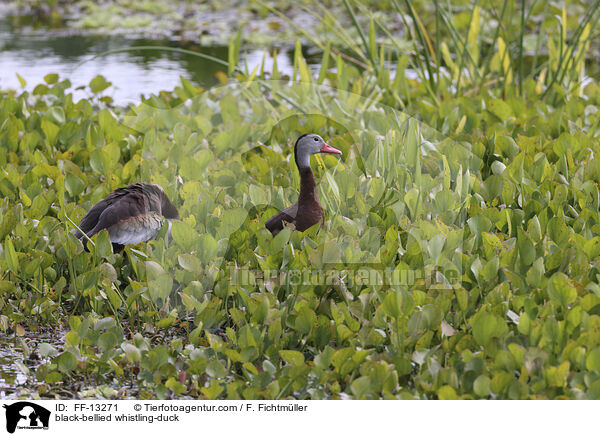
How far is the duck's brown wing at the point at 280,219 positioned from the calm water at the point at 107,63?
10.9 ft

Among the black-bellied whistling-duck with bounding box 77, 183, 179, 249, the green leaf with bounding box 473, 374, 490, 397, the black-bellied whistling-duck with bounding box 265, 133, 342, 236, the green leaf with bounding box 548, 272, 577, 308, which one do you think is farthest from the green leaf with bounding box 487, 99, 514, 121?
the green leaf with bounding box 473, 374, 490, 397

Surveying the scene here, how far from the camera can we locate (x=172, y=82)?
7098 millimetres

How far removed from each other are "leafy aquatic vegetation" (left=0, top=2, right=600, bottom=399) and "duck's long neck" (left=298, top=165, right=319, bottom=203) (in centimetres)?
7

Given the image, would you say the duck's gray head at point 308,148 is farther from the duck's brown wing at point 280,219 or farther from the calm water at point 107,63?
the calm water at point 107,63

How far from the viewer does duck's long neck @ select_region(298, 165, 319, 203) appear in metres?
3.07

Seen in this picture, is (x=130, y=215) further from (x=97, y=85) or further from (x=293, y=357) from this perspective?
(x=97, y=85)

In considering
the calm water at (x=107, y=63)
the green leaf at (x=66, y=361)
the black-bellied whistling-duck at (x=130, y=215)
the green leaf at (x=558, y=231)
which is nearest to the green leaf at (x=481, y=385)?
the green leaf at (x=558, y=231)

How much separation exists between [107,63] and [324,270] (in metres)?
5.67

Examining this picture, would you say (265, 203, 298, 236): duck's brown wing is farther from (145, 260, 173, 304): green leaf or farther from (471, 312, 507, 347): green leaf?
(471, 312, 507, 347): green leaf

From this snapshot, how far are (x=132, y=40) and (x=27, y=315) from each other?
268 inches

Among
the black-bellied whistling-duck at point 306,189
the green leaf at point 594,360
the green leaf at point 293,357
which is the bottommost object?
the green leaf at point 293,357

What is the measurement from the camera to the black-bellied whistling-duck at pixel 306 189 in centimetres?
307
